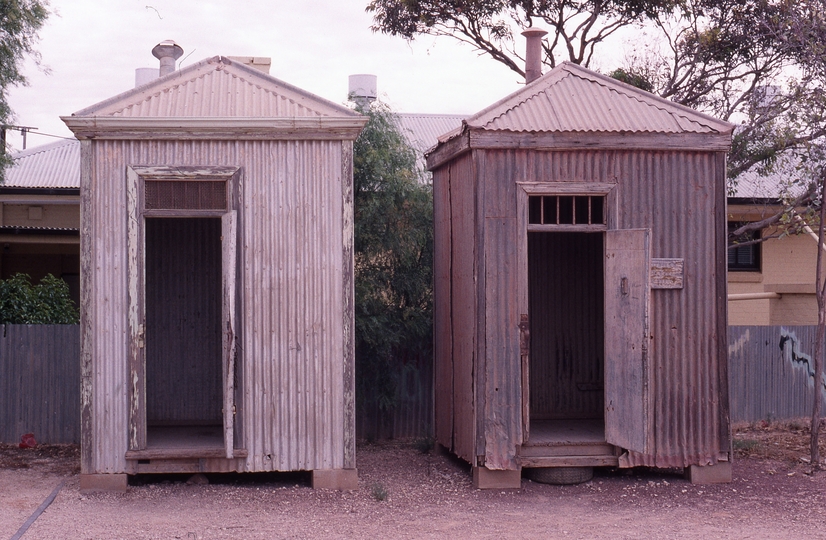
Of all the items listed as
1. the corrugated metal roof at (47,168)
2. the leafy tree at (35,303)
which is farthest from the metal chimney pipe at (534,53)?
the corrugated metal roof at (47,168)

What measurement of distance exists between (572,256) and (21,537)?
644 centimetres

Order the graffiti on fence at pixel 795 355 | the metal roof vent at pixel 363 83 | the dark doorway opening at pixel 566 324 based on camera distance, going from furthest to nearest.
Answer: the metal roof vent at pixel 363 83 < the graffiti on fence at pixel 795 355 < the dark doorway opening at pixel 566 324

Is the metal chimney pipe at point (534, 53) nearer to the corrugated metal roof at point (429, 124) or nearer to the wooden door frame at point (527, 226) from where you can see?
the wooden door frame at point (527, 226)

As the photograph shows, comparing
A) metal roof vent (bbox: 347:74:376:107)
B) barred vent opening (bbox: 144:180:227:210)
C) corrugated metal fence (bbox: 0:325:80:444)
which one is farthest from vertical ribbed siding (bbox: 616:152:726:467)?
metal roof vent (bbox: 347:74:376:107)

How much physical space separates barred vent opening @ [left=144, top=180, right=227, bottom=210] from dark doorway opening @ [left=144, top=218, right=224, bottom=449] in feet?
6.41

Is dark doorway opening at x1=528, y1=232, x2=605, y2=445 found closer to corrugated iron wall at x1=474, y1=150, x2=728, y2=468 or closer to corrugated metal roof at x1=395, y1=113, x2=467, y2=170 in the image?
corrugated iron wall at x1=474, y1=150, x2=728, y2=468

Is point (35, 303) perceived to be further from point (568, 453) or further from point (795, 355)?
point (795, 355)

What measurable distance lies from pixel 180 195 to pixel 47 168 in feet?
33.0

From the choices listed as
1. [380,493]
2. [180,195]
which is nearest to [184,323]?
[180,195]

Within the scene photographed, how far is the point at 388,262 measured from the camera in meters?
11.4

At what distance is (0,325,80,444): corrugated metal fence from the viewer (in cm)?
1104

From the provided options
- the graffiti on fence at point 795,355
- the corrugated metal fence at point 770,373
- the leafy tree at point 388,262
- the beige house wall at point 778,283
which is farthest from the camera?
the beige house wall at point 778,283

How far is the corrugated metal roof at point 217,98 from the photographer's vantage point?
833cm

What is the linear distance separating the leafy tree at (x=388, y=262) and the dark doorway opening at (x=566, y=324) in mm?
1370
